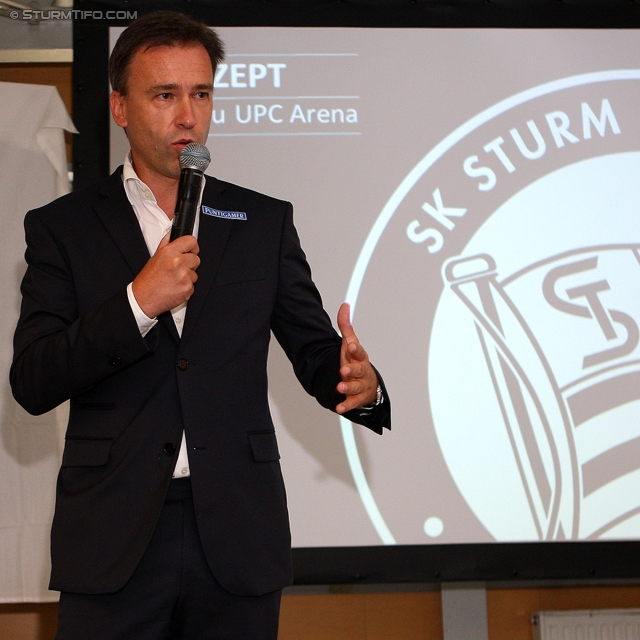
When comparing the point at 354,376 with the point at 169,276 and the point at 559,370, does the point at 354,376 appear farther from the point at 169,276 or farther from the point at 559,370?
the point at 559,370

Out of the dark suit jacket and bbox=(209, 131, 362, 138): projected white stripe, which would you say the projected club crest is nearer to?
bbox=(209, 131, 362, 138): projected white stripe

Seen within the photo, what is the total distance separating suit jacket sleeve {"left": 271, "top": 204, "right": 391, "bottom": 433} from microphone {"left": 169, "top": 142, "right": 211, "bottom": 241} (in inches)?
12.0

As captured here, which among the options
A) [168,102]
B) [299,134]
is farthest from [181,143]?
[299,134]

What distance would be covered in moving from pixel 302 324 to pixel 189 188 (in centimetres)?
41

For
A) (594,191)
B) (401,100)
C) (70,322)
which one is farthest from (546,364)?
(70,322)

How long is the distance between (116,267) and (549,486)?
1942mm

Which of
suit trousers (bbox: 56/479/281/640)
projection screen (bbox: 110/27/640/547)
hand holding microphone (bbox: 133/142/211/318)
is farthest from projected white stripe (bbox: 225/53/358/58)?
suit trousers (bbox: 56/479/281/640)

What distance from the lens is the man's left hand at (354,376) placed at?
142cm

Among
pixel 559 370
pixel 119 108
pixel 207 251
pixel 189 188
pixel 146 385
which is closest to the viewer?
pixel 189 188

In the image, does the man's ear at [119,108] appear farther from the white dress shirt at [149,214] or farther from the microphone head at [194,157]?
the microphone head at [194,157]

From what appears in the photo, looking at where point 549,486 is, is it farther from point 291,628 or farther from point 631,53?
point 631,53

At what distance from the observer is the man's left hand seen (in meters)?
1.42

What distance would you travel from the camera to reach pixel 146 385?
1.47 m

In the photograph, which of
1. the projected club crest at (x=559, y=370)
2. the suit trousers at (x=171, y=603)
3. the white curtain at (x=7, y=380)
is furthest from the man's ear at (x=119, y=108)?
the projected club crest at (x=559, y=370)
